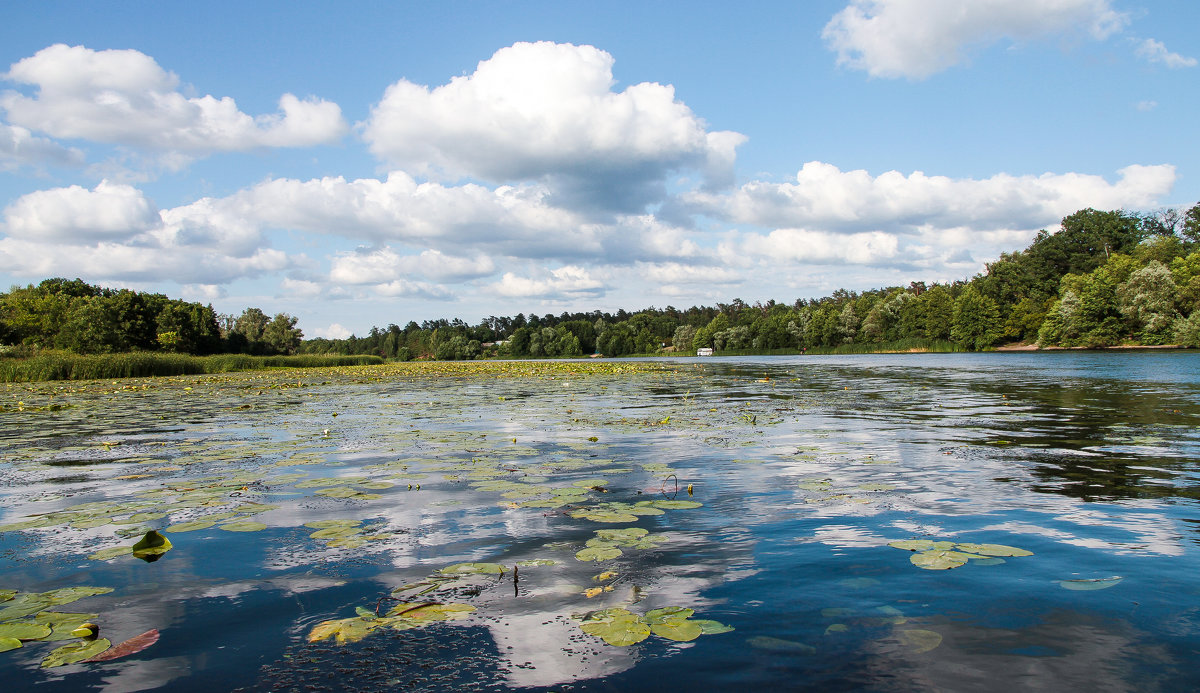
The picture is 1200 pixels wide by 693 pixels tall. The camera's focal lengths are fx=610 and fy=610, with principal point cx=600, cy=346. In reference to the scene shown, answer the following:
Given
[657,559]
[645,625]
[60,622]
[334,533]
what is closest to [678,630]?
[645,625]

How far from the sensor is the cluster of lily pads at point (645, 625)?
9.27 feet

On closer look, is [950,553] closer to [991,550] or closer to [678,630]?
[991,550]

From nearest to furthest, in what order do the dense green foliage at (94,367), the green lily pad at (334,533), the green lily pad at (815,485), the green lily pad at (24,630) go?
the green lily pad at (24,630)
the green lily pad at (334,533)
the green lily pad at (815,485)
the dense green foliage at (94,367)

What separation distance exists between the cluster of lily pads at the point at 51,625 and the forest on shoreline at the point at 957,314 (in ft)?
201

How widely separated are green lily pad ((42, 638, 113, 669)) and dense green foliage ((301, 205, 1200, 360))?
69.8 metres

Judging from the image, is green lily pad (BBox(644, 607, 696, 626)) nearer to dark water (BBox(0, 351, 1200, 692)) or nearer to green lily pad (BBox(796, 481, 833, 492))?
dark water (BBox(0, 351, 1200, 692))

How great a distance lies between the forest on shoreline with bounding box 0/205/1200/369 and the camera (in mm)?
59125

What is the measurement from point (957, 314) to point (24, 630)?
9729 centimetres

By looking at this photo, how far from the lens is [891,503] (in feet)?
17.6

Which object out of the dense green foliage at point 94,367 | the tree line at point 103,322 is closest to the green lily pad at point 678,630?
the dense green foliage at point 94,367

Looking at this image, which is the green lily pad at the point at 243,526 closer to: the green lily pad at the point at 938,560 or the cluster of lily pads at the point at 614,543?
the cluster of lily pads at the point at 614,543

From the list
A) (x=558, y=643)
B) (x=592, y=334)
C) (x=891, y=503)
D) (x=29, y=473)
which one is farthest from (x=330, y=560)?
(x=592, y=334)

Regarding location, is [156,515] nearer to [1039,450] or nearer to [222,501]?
[222,501]

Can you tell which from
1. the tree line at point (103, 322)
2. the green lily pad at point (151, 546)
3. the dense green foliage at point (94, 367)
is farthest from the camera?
the tree line at point (103, 322)
